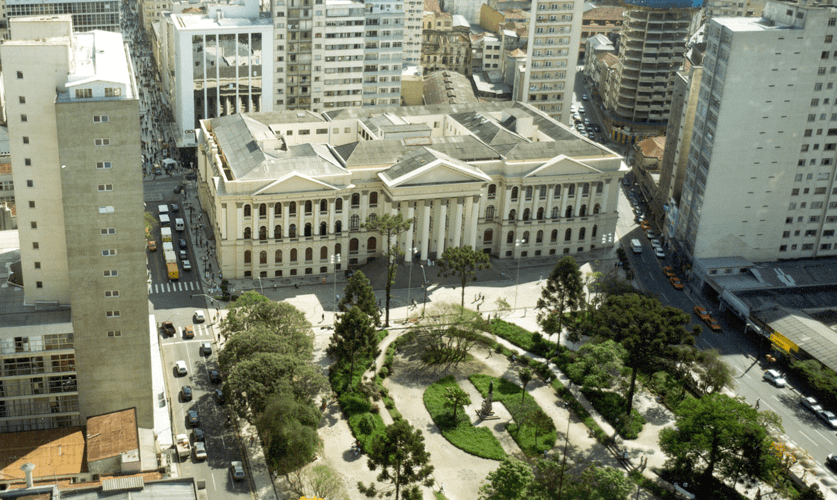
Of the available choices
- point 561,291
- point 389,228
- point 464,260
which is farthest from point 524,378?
point 389,228

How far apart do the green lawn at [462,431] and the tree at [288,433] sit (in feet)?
68.9

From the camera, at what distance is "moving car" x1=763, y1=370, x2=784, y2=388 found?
14925 cm

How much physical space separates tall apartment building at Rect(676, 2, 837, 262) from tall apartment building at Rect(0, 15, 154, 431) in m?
104

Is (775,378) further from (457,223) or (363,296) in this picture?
(363,296)

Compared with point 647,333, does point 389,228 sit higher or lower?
higher

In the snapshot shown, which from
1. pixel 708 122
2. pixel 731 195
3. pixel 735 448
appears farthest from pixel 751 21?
pixel 735 448

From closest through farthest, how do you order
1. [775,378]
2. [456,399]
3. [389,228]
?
1. [456,399]
2. [775,378]
3. [389,228]

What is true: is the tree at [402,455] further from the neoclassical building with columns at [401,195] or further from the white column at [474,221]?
the white column at [474,221]

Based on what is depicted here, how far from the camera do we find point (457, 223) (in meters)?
184

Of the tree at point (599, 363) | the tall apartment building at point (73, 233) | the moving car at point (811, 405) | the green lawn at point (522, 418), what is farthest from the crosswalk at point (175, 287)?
the moving car at point (811, 405)

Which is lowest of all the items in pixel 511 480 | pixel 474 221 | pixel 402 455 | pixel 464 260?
pixel 511 480

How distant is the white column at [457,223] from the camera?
18212cm

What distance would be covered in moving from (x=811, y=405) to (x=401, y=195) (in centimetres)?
7783

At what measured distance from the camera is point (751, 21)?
173250 millimetres
